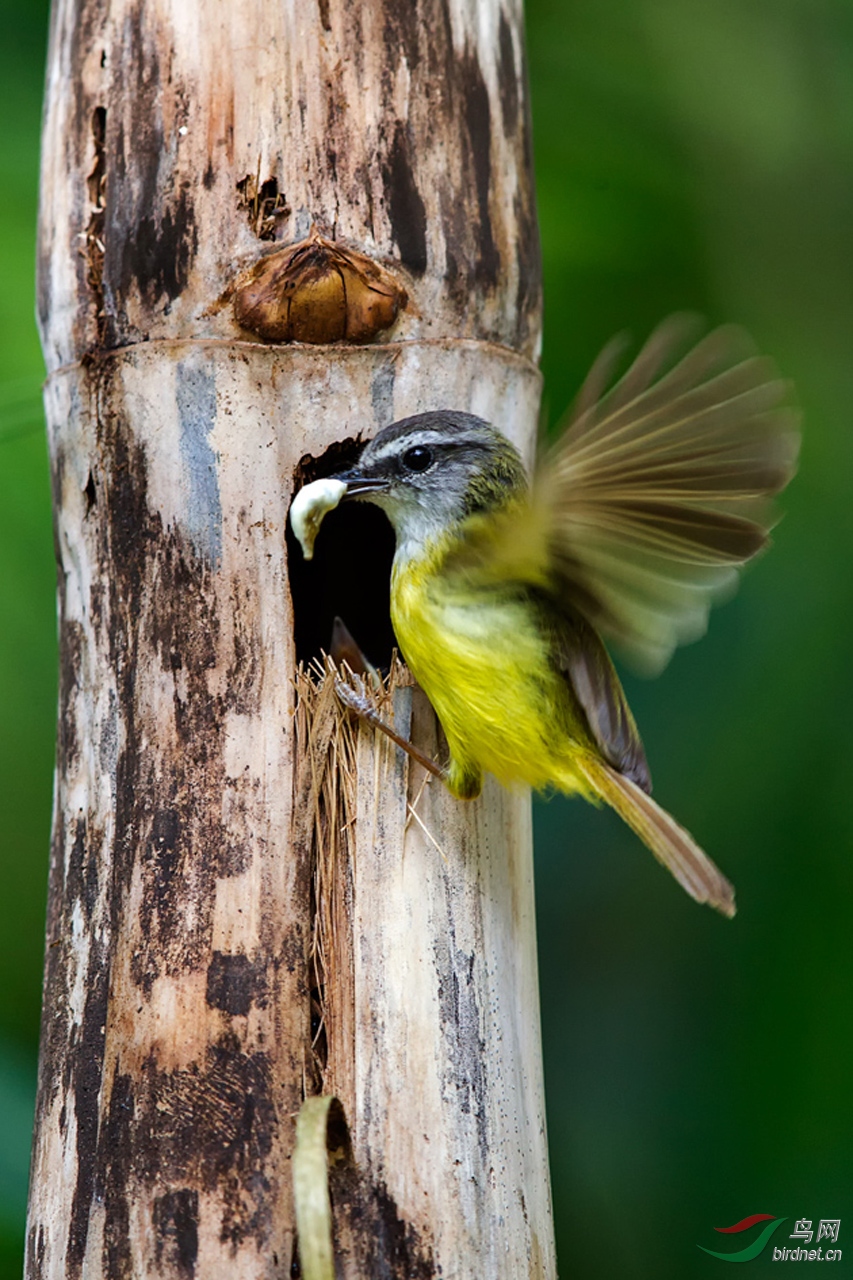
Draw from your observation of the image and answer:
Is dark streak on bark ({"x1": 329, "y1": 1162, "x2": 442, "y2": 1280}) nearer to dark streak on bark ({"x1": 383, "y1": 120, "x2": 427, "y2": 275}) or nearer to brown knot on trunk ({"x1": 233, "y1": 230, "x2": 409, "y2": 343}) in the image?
brown knot on trunk ({"x1": 233, "y1": 230, "x2": 409, "y2": 343})

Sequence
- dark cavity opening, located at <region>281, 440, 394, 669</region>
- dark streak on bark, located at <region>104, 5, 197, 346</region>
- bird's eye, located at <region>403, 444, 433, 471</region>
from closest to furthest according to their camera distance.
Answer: dark streak on bark, located at <region>104, 5, 197, 346</region>
bird's eye, located at <region>403, 444, 433, 471</region>
dark cavity opening, located at <region>281, 440, 394, 669</region>

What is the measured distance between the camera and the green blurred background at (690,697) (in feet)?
12.0

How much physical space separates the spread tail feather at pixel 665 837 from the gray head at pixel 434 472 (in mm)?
605

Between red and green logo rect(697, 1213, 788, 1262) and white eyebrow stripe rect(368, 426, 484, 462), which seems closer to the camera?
white eyebrow stripe rect(368, 426, 484, 462)

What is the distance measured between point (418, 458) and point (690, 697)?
1.45 m

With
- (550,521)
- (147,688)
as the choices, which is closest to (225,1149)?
(147,688)

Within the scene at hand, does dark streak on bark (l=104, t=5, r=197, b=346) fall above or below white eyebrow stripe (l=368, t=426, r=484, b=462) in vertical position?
above

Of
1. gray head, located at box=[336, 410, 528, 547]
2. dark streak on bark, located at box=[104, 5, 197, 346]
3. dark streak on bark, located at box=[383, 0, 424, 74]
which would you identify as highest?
dark streak on bark, located at box=[383, 0, 424, 74]

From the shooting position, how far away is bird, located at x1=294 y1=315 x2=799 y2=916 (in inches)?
90.5

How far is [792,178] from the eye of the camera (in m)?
4.08

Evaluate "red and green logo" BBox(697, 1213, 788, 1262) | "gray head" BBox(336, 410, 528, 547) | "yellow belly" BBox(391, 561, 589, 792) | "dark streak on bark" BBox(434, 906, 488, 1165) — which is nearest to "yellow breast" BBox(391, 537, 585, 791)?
"yellow belly" BBox(391, 561, 589, 792)

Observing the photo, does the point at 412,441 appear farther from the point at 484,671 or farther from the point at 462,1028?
the point at 462,1028

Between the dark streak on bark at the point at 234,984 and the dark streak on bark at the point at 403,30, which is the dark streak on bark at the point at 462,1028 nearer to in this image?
the dark streak on bark at the point at 234,984

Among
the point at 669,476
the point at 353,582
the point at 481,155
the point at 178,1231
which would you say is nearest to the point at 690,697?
the point at 353,582
